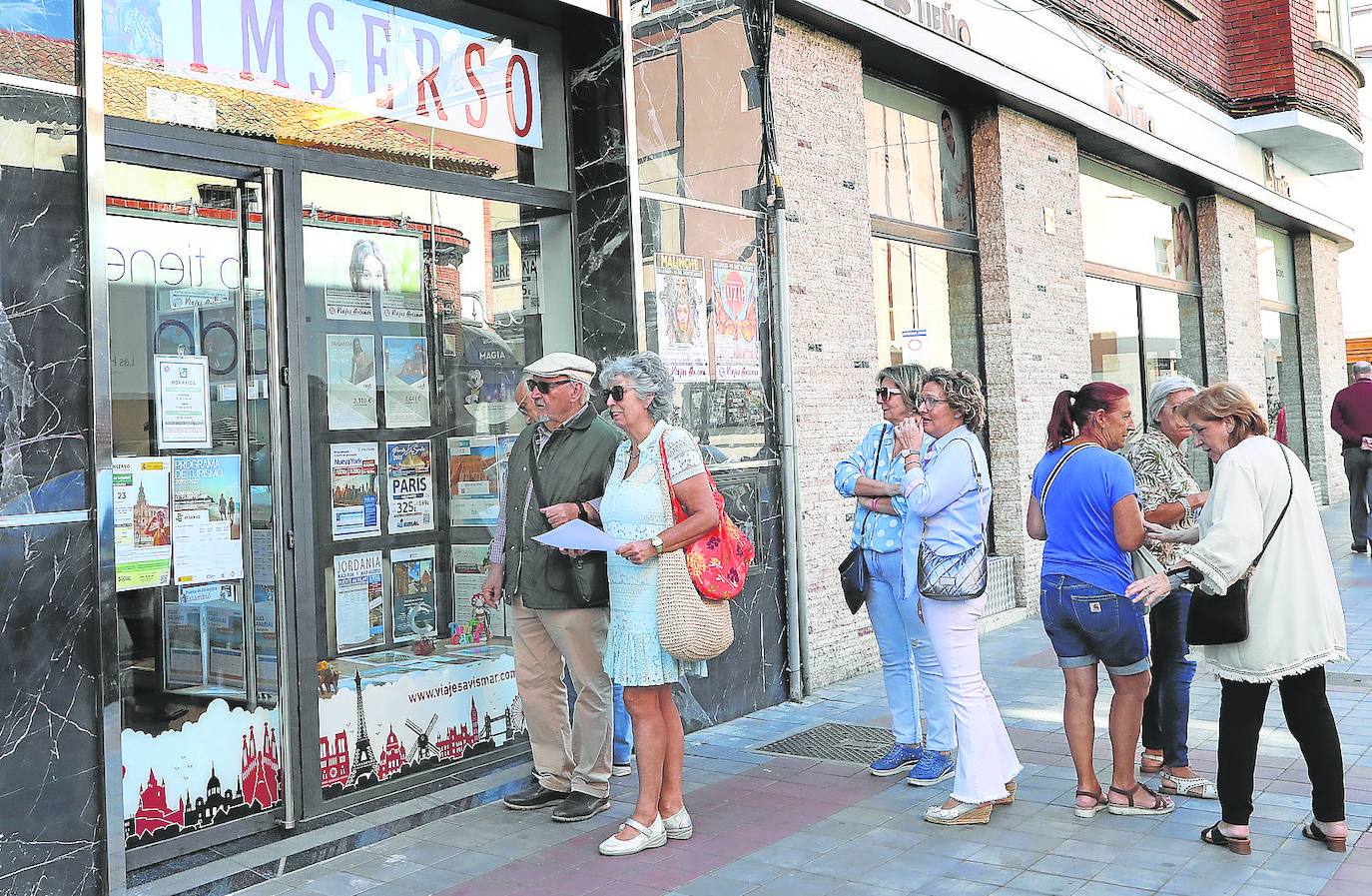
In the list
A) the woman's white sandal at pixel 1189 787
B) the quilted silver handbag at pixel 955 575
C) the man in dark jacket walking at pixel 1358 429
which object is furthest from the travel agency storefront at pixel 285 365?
the man in dark jacket walking at pixel 1358 429

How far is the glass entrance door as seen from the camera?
4742 mm

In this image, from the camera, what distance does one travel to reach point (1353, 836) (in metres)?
4.73

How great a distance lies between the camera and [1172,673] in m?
5.49

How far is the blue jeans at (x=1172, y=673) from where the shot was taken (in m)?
5.43

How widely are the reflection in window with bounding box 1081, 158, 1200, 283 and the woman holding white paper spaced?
863cm

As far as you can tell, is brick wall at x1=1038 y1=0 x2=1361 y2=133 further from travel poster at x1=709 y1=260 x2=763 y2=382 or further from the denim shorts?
the denim shorts

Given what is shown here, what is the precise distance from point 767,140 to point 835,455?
2.07 meters

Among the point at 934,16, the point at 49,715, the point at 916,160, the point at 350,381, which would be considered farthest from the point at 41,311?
the point at 916,160

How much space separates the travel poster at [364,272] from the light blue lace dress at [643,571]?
1626mm

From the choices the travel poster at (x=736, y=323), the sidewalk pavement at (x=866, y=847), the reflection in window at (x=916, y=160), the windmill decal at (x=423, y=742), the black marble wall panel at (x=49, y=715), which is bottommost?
the sidewalk pavement at (x=866, y=847)

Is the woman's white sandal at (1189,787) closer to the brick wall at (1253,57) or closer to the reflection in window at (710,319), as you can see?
the reflection in window at (710,319)

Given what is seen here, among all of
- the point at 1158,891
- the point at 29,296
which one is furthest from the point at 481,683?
the point at 1158,891

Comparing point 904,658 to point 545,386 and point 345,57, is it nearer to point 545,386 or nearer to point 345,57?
point 545,386

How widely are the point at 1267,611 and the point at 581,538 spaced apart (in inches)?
99.9
